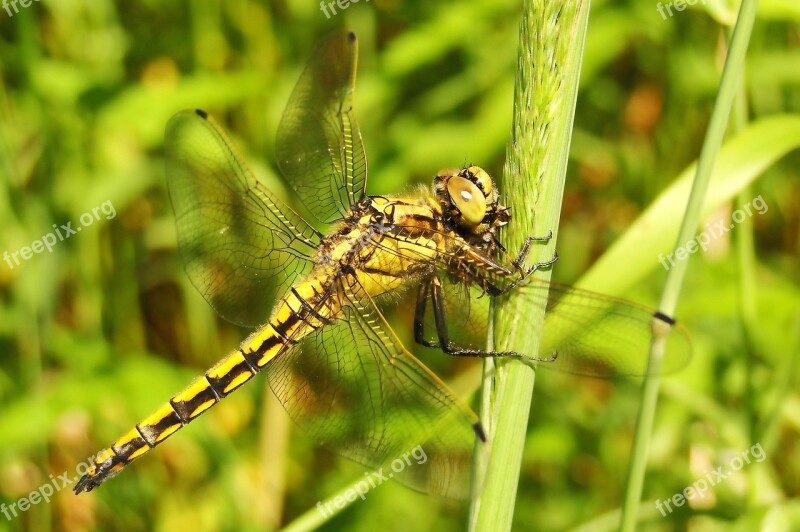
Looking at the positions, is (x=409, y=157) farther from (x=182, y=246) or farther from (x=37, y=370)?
(x=37, y=370)

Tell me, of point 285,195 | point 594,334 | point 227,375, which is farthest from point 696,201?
point 285,195

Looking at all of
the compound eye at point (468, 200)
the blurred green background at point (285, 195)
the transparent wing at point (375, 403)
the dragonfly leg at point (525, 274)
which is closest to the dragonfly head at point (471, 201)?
the compound eye at point (468, 200)

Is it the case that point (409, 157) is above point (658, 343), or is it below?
above

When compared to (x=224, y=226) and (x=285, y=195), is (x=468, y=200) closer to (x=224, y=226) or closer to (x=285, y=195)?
(x=224, y=226)

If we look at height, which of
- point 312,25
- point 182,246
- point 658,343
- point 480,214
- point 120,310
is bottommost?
point 658,343

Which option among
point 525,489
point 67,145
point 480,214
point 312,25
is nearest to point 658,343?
point 480,214

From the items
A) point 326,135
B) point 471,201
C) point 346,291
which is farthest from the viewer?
point 326,135

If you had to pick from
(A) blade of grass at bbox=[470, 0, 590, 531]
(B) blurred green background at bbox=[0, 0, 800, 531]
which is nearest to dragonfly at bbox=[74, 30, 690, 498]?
(A) blade of grass at bbox=[470, 0, 590, 531]

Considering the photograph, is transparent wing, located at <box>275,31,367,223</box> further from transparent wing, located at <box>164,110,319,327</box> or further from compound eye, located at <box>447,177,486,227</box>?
compound eye, located at <box>447,177,486,227</box>
